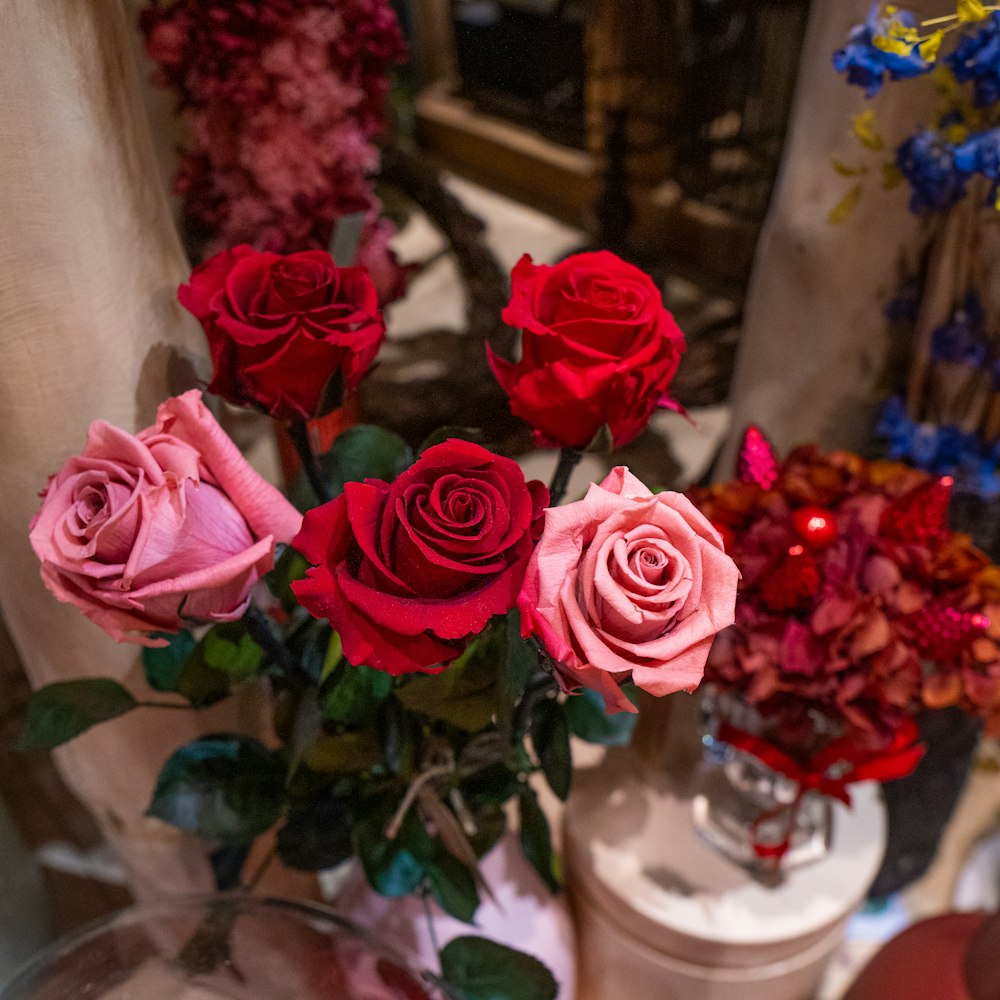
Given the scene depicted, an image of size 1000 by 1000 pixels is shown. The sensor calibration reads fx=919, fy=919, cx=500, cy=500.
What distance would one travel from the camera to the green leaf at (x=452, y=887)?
0.57 m

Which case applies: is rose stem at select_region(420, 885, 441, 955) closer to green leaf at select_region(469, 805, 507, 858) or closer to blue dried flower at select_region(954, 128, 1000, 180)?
green leaf at select_region(469, 805, 507, 858)

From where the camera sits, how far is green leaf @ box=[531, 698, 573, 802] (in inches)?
21.4

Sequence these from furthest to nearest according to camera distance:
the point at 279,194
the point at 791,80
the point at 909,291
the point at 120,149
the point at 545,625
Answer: the point at 791,80 → the point at 279,194 → the point at 909,291 → the point at 120,149 → the point at 545,625

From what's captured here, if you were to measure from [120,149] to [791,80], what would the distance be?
0.92 meters

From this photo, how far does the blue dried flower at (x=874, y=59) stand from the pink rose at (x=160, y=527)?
1.28 ft

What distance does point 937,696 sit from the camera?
525 mm

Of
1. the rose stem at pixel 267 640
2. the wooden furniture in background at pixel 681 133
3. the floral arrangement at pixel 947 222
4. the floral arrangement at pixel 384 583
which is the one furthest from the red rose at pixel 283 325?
the wooden furniture in background at pixel 681 133

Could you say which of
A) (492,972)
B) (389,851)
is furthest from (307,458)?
(492,972)

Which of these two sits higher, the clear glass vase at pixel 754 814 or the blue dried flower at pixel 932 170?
the blue dried flower at pixel 932 170

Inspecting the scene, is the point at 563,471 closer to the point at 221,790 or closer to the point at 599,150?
the point at 221,790

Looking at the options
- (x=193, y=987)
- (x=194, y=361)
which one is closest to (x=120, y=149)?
(x=194, y=361)

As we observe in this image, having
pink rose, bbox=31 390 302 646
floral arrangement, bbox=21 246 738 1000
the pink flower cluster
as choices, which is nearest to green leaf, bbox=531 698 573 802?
floral arrangement, bbox=21 246 738 1000

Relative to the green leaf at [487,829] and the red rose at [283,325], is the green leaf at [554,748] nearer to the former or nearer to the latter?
the green leaf at [487,829]

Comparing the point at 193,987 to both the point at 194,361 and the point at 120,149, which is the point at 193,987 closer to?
the point at 194,361
